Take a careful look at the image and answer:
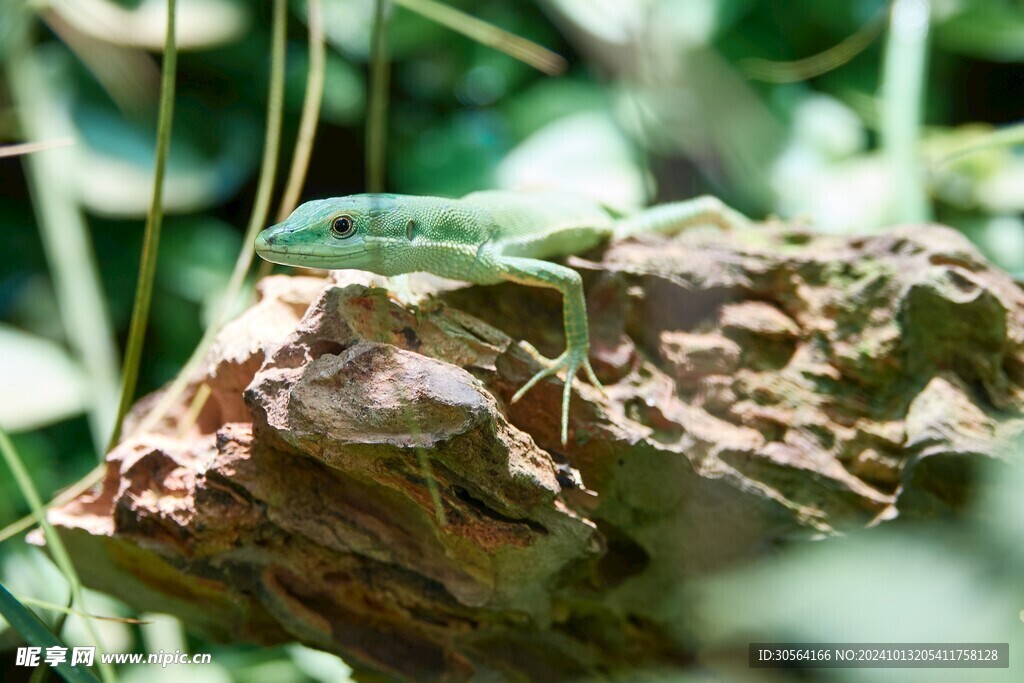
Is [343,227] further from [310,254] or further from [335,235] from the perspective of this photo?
[310,254]

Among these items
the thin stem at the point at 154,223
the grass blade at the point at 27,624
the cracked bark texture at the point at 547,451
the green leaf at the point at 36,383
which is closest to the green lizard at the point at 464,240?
the cracked bark texture at the point at 547,451

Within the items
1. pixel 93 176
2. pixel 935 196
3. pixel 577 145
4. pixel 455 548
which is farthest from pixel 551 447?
pixel 93 176

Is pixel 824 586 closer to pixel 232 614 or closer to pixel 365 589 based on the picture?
pixel 365 589

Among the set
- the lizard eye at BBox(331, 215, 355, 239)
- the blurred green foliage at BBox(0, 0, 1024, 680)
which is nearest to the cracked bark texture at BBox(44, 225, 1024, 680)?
the lizard eye at BBox(331, 215, 355, 239)

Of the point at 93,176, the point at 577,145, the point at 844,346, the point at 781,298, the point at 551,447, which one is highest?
the point at 577,145

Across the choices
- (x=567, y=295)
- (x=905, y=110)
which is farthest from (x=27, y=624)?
(x=905, y=110)

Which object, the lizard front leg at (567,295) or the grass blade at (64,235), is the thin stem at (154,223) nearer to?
the lizard front leg at (567,295)
